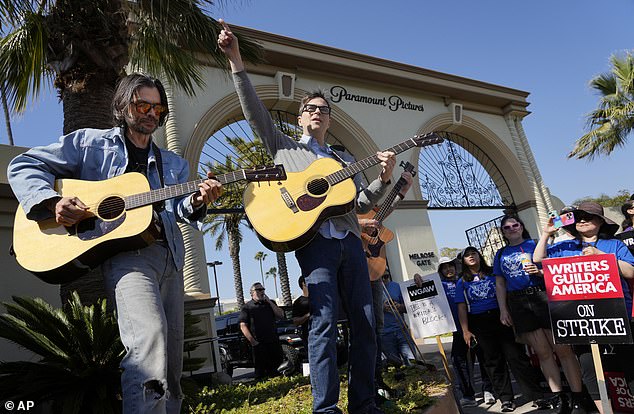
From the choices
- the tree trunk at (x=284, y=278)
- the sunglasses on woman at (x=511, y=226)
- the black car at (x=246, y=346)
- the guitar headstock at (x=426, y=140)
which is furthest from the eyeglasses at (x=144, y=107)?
the tree trunk at (x=284, y=278)

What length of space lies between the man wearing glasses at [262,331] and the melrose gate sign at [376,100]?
7194 mm

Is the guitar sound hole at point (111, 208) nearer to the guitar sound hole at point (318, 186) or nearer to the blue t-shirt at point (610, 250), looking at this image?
the guitar sound hole at point (318, 186)

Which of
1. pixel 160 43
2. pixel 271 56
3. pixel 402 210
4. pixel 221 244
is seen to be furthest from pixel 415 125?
pixel 221 244

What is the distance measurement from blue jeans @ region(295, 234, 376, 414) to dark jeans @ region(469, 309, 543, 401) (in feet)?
10.8

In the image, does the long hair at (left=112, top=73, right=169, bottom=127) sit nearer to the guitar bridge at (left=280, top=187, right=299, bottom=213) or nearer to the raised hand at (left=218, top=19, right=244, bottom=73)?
the raised hand at (left=218, top=19, right=244, bottom=73)

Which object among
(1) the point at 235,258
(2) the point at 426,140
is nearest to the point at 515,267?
(2) the point at 426,140

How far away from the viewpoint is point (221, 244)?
2878 cm

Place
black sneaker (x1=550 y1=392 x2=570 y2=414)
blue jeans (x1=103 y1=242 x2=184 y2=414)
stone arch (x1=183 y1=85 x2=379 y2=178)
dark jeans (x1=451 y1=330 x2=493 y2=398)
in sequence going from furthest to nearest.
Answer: stone arch (x1=183 y1=85 x2=379 y2=178) < dark jeans (x1=451 y1=330 x2=493 y2=398) < black sneaker (x1=550 y1=392 x2=570 y2=414) < blue jeans (x1=103 y1=242 x2=184 y2=414)

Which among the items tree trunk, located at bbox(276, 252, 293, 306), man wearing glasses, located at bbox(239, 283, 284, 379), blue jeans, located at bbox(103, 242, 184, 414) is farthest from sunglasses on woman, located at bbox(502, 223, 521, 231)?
tree trunk, located at bbox(276, 252, 293, 306)

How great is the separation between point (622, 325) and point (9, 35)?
313 inches

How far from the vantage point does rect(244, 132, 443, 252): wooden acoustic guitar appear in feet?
8.50

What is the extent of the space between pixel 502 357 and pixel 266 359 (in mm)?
4139

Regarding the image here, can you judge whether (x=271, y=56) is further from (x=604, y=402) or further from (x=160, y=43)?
(x=604, y=402)

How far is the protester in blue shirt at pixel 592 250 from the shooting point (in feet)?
12.8
